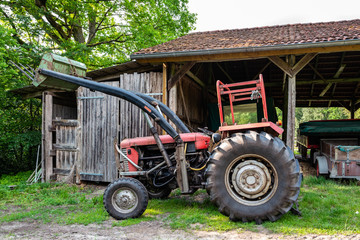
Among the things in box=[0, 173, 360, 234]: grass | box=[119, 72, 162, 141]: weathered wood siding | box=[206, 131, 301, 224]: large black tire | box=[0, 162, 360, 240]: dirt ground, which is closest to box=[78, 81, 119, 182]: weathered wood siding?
box=[119, 72, 162, 141]: weathered wood siding

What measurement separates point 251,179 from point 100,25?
524 inches

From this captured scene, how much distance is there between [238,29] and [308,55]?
14.1ft

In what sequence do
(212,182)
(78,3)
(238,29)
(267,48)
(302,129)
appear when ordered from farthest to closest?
(78,3)
(238,29)
(302,129)
(267,48)
(212,182)

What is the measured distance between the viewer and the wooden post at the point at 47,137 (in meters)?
7.19

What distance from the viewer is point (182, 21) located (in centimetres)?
1533

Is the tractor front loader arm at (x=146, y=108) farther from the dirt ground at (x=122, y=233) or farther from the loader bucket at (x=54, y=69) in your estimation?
the dirt ground at (x=122, y=233)

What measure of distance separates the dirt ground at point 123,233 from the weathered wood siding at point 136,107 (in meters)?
3.07

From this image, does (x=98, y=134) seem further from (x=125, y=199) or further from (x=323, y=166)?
(x=323, y=166)

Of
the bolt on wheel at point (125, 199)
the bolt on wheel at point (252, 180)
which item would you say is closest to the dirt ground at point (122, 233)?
the bolt on wheel at point (125, 199)

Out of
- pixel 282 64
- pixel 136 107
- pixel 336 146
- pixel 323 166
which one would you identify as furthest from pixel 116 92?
pixel 323 166

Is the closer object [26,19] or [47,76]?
[47,76]

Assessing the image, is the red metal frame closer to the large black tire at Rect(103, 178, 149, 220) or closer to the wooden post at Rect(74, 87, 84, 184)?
the large black tire at Rect(103, 178, 149, 220)

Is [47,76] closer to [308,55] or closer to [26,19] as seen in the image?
[308,55]

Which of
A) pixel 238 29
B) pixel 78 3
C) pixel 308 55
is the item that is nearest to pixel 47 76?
pixel 308 55
